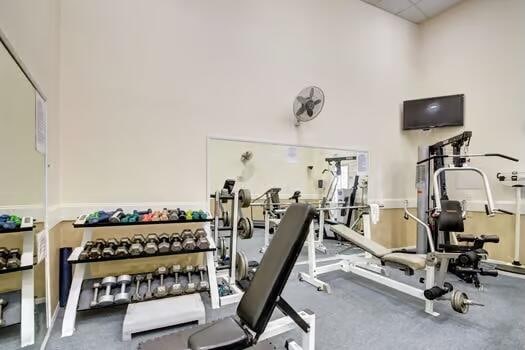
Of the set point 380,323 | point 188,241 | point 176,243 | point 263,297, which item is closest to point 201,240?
point 188,241

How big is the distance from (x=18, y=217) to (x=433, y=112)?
5.26 metres

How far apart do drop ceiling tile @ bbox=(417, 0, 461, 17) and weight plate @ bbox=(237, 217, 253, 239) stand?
459 centimetres

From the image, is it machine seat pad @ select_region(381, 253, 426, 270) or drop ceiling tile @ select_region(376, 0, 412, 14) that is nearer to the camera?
machine seat pad @ select_region(381, 253, 426, 270)

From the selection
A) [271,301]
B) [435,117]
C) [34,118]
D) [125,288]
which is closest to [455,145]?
[435,117]

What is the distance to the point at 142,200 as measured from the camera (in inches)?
113

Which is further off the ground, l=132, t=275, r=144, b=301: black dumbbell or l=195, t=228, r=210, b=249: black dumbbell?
l=195, t=228, r=210, b=249: black dumbbell

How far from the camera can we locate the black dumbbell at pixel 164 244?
2.40 metres

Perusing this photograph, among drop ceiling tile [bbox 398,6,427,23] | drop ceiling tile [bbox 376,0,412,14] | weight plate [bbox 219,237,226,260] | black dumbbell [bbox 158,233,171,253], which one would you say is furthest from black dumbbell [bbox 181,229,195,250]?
drop ceiling tile [bbox 398,6,427,23]

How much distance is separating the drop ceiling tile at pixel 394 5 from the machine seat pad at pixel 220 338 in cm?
521

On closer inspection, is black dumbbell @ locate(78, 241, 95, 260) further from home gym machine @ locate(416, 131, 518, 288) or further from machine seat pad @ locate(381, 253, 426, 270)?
home gym machine @ locate(416, 131, 518, 288)

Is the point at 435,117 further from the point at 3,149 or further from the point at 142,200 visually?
the point at 3,149

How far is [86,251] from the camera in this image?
222 cm

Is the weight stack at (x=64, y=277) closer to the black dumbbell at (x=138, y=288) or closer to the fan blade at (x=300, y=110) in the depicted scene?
the black dumbbell at (x=138, y=288)

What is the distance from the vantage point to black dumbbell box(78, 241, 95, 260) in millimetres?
2141
